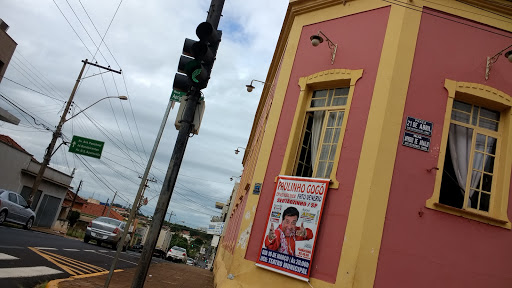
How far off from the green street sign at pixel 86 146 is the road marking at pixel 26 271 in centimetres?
1449

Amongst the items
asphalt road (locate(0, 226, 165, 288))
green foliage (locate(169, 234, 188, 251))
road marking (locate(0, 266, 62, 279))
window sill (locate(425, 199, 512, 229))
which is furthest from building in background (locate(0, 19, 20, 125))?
green foliage (locate(169, 234, 188, 251))

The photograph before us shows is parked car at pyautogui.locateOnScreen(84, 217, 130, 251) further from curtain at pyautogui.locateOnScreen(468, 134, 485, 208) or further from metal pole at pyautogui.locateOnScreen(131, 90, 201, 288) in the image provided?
curtain at pyautogui.locateOnScreen(468, 134, 485, 208)

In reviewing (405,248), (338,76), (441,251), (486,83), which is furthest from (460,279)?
(338,76)

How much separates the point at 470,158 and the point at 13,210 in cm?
1598

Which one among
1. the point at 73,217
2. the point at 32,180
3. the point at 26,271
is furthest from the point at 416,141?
the point at 73,217

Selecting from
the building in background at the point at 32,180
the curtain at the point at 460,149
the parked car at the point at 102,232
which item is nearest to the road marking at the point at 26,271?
the curtain at the point at 460,149

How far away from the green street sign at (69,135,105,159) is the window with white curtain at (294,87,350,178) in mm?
16459

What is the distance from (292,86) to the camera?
8039mm

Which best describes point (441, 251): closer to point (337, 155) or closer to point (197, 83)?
point (337, 155)

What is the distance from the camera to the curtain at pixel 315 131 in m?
7.52

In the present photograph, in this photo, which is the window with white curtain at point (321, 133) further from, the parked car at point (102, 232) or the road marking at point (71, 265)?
the parked car at point (102, 232)

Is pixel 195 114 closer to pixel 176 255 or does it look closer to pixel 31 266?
pixel 31 266

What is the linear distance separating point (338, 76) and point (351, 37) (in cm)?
90

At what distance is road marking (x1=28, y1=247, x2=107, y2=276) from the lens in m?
8.30
